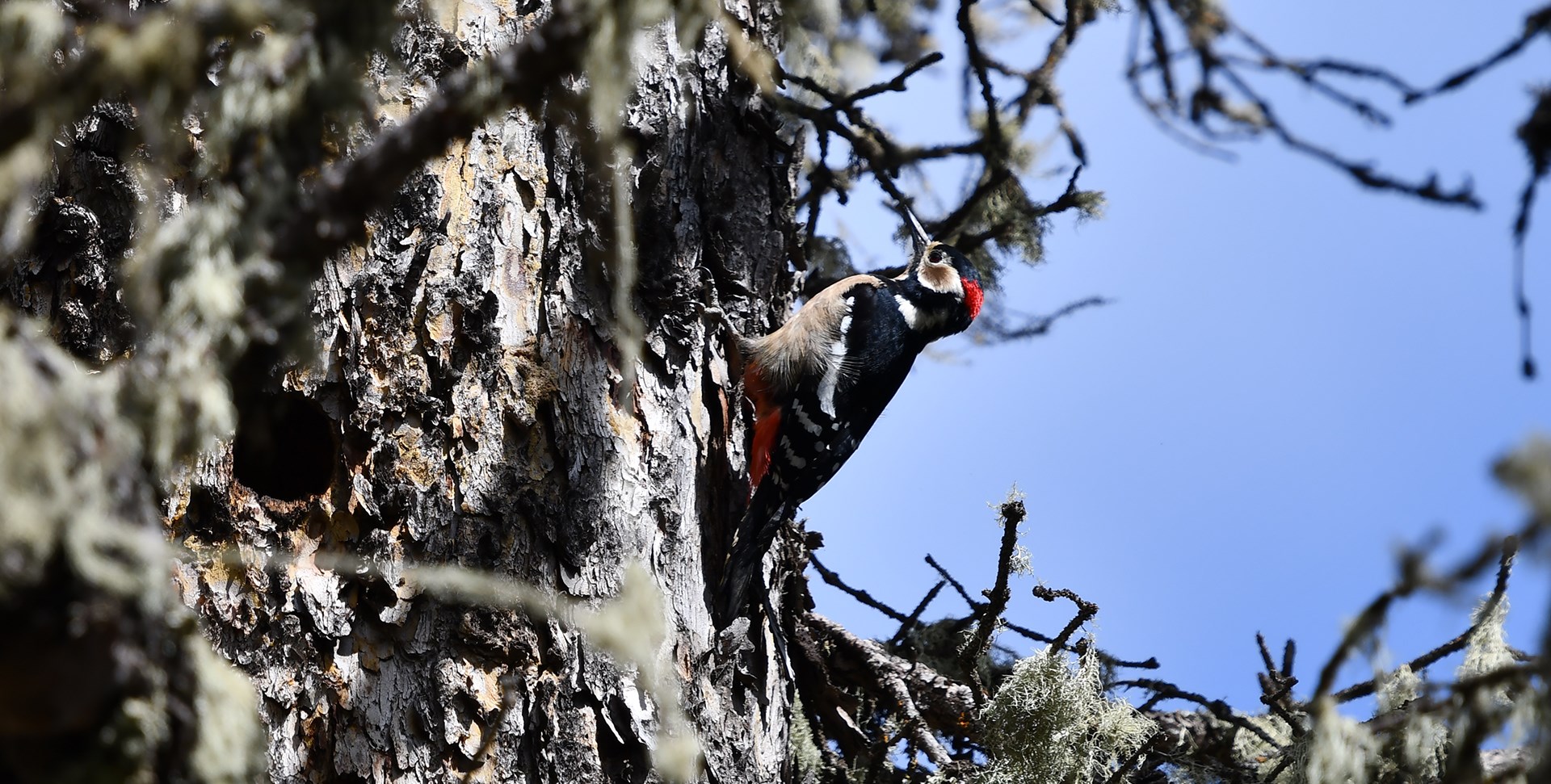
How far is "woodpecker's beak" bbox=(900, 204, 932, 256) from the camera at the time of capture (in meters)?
3.78

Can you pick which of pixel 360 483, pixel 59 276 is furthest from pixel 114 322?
pixel 360 483

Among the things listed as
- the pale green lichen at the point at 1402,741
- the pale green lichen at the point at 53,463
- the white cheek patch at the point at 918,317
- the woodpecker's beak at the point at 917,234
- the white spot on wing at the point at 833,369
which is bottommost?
the pale green lichen at the point at 53,463

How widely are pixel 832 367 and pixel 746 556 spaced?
1217mm

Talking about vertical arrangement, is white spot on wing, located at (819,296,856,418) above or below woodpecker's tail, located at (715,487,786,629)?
above

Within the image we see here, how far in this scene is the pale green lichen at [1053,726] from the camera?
8.53 feet

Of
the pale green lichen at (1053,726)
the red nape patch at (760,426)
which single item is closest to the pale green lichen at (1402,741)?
the pale green lichen at (1053,726)

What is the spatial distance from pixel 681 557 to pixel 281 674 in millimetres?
774

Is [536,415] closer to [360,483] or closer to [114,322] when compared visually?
[360,483]

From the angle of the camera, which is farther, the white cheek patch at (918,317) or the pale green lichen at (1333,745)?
the white cheek patch at (918,317)

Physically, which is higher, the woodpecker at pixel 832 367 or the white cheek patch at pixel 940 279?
the white cheek patch at pixel 940 279

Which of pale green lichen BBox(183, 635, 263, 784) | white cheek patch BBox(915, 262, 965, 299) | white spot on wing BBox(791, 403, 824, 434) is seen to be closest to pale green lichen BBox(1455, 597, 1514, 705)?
white spot on wing BBox(791, 403, 824, 434)

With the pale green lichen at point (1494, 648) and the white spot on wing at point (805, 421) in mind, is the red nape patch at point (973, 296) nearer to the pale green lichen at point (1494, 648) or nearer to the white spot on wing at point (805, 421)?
the white spot on wing at point (805, 421)

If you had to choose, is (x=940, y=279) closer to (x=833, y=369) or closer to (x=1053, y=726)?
(x=833, y=369)

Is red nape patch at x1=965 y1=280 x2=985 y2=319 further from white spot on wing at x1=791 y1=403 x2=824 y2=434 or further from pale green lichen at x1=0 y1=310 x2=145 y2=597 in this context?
pale green lichen at x1=0 y1=310 x2=145 y2=597
